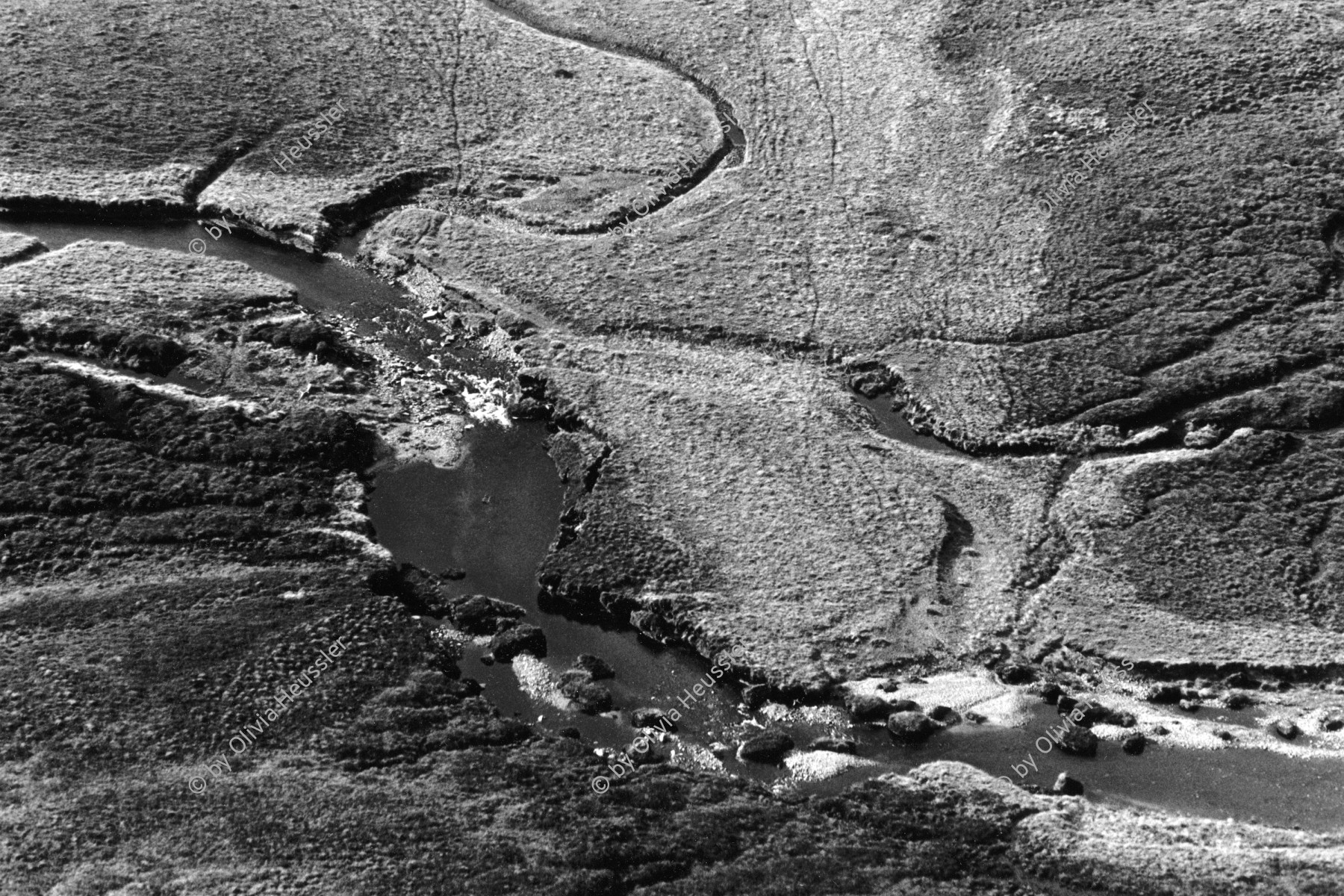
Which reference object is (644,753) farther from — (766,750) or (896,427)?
(896,427)

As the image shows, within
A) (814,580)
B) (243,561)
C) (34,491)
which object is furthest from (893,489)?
(34,491)

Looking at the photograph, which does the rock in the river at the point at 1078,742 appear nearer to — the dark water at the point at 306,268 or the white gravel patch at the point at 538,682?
the white gravel patch at the point at 538,682

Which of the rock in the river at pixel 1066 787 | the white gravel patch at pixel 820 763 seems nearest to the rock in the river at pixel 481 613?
the white gravel patch at pixel 820 763

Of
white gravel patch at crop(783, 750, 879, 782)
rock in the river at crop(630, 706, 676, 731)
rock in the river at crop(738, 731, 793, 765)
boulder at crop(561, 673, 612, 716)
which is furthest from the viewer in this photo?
boulder at crop(561, 673, 612, 716)

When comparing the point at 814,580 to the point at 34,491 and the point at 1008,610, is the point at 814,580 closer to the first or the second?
the point at 1008,610

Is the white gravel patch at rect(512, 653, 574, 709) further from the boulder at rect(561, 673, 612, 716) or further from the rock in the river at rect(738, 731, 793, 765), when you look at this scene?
the rock in the river at rect(738, 731, 793, 765)

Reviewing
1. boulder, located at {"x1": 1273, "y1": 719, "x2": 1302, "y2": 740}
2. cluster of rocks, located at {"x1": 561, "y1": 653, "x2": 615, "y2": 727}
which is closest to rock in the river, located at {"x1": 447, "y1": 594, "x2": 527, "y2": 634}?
cluster of rocks, located at {"x1": 561, "y1": 653, "x2": 615, "y2": 727}
